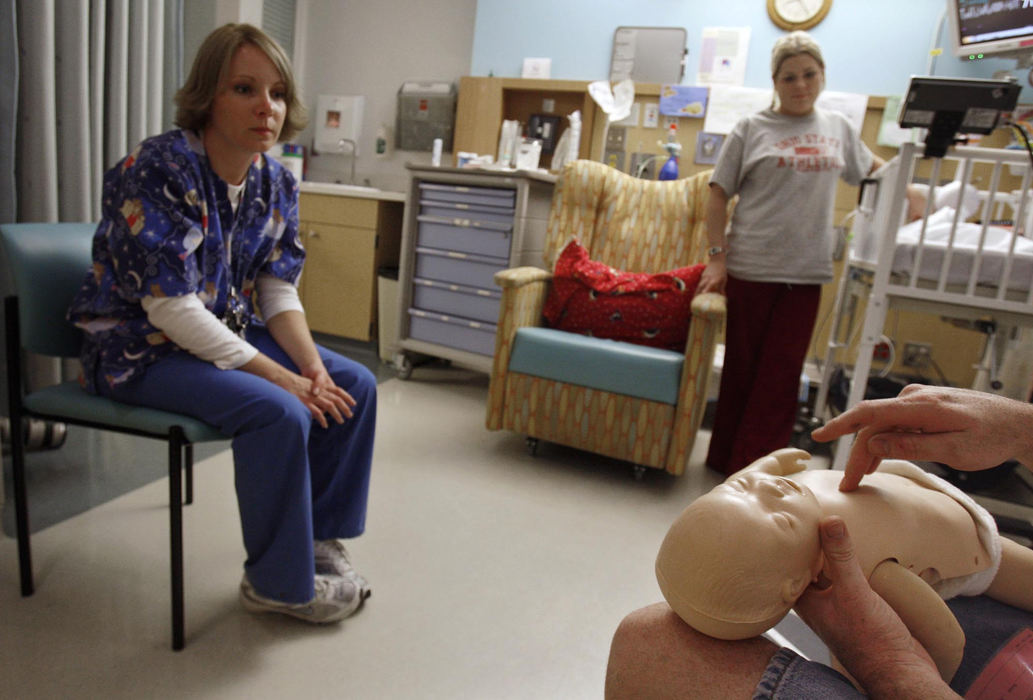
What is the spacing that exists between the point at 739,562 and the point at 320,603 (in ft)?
3.29

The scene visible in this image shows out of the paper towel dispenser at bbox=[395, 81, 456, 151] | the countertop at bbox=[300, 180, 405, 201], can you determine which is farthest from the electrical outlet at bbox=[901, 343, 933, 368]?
the paper towel dispenser at bbox=[395, 81, 456, 151]

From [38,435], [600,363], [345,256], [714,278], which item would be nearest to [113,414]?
[38,435]

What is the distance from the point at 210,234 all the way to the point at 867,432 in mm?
1171

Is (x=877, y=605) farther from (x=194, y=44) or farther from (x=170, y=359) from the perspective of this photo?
(x=194, y=44)

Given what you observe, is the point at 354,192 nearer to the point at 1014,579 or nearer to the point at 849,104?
the point at 849,104

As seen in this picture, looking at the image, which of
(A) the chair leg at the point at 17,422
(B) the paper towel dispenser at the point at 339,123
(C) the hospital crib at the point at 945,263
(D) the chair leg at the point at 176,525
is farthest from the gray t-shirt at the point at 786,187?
(B) the paper towel dispenser at the point at 339,123

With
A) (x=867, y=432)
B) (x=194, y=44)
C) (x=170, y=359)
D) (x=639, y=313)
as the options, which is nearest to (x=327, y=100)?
(x=194, y=44)

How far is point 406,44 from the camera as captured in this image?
13.5ft

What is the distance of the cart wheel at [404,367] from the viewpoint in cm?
328

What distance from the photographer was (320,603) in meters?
1.36

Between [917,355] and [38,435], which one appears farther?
[917,355]

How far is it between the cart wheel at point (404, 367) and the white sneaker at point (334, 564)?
179cm

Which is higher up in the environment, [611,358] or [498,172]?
[498,172]

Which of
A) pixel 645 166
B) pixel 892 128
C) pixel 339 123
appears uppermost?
pixel 892 128
